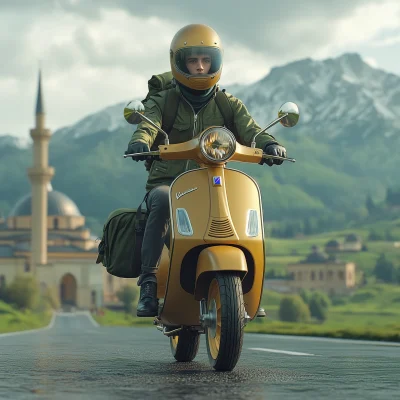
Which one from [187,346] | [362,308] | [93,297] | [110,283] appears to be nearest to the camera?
[187,346]

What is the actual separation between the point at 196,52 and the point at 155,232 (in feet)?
5.22

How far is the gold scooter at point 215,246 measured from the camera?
23.1 feet

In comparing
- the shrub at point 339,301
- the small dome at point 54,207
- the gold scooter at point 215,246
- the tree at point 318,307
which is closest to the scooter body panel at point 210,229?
the gold scooter at point 215,246

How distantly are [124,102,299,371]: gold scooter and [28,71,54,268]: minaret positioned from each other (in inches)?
4483

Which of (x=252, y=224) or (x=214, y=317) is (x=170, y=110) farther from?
(x=214, y=317)

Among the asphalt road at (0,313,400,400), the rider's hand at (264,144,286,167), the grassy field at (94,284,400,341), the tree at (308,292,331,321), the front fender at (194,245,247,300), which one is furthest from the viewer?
the tree at (308,292,331,321)

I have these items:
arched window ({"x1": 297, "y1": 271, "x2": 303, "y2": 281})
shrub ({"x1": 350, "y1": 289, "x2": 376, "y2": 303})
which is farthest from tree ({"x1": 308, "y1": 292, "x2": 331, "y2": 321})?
arched window ({"x1": 297, "y1": 271, "x2": 303, "y2": 281})

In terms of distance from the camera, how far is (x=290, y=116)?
8.15 metres

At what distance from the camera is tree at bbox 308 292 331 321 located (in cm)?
12925

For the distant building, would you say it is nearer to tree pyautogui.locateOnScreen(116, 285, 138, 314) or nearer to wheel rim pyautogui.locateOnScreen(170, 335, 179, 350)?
tree pyautogui.locateOnScreen(116, 285, 138, 314)

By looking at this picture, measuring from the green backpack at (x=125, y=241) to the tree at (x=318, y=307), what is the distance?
121605 mm

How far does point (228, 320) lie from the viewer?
6926 mm

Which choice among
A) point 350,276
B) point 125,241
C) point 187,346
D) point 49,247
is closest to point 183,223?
point 125,241

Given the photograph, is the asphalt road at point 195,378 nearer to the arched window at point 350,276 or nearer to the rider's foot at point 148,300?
the rider's foot at point 148,300
